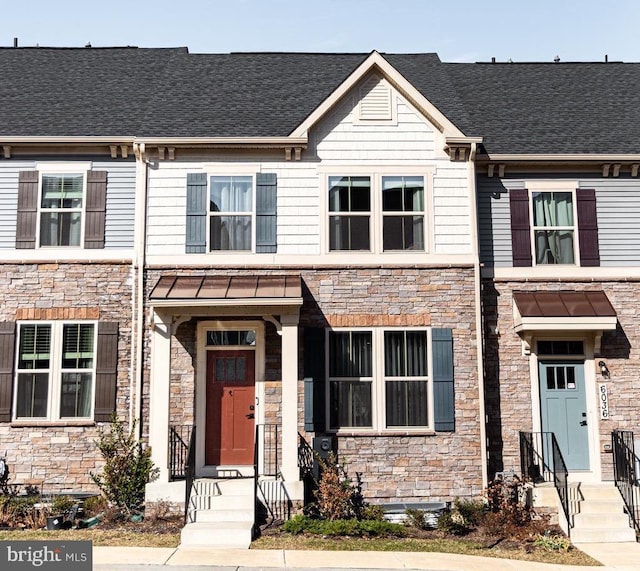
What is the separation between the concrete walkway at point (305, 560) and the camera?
28.6 feet

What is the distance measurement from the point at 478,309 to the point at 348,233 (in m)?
2.70

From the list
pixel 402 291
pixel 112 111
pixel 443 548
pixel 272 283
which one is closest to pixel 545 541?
pixel 443 548

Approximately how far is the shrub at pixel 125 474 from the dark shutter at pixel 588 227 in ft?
28.4

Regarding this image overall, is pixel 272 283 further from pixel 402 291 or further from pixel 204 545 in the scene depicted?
pixel 204 545

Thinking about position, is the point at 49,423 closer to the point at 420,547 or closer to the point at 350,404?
the point at 350,404

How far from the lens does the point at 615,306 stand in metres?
12.8

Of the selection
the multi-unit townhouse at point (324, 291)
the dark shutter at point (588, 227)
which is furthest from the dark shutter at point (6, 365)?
the dark shutter at point (588, 227)

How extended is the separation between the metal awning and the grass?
3.80m

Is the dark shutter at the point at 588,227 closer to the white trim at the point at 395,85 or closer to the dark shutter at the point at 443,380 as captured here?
the white trim at the point at 395,85

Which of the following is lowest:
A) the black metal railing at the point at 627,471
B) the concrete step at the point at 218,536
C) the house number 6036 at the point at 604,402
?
the concrete step at the point at 218,536

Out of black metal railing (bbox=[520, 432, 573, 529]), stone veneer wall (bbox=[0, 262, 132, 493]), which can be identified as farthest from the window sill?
black metal railing (bbox=[520, 432, 573, 529])

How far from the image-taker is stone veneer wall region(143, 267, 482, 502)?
461 inches

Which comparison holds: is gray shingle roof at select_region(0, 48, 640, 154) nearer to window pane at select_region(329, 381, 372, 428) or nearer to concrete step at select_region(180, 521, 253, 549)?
window pane at select_region(329, 381, 372, 428)

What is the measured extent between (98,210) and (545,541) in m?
9.29
